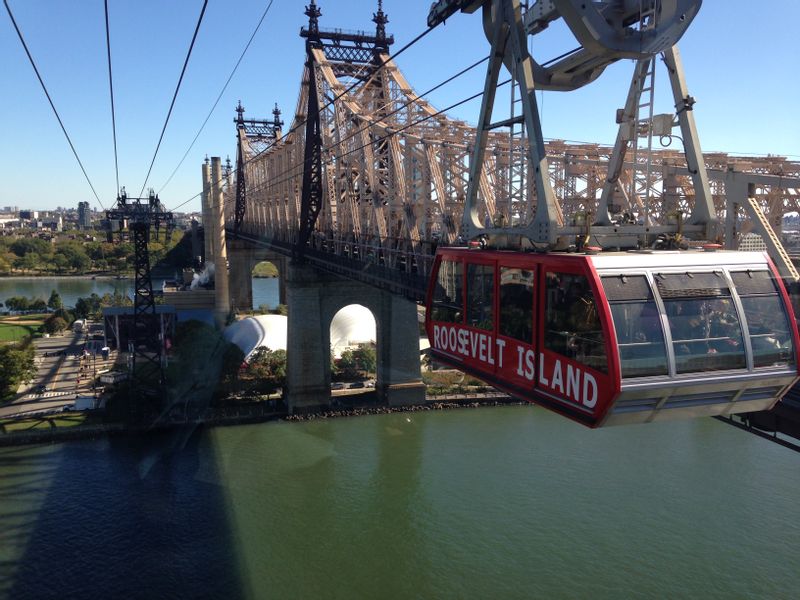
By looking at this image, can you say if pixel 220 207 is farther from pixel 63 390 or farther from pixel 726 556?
pixel 726 556

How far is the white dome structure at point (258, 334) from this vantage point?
26703 mm

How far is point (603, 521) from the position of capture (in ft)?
44.9

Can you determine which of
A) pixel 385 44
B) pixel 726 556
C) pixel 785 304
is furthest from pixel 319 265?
pixel 785 304

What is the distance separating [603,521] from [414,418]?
29.2ft

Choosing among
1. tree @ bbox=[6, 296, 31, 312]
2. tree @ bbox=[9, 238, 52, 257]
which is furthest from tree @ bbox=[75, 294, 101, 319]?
tree @ bbox=[9, 238, 52, 257]

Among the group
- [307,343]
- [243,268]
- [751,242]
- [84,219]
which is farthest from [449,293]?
[84,219]

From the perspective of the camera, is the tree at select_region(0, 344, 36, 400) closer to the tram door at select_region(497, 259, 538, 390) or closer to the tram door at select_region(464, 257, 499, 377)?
the tram door at select_region(464, 257, 499, 377)

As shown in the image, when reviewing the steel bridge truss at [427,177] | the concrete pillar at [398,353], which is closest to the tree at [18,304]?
the steel bridge truss at [427,177]

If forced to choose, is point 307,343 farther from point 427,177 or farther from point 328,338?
point 427,177

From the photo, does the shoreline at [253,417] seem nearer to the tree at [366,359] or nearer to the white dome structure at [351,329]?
the tree at [366,359]

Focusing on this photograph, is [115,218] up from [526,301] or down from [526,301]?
up

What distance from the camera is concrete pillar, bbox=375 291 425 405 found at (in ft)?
73.0

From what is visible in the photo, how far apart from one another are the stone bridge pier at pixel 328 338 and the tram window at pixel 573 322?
654 inches

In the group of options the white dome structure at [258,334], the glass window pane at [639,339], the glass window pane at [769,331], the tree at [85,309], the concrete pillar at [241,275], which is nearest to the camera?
the glass window pane at [639,339]
